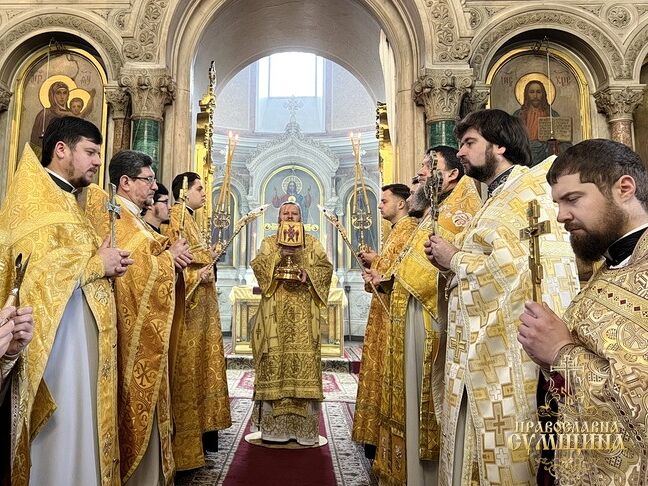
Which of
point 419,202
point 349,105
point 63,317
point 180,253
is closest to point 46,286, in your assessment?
point 63,317

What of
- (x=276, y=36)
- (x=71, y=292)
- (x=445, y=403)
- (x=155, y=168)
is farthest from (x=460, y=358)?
(x=276, y=36)

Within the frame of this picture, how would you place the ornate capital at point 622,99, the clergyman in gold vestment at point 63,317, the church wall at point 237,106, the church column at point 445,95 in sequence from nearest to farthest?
the clergyman in gold vestment at point 63,317 < the church column at point 445,95 < the ornate capital at point 622,99 < the church wall at point 237,106

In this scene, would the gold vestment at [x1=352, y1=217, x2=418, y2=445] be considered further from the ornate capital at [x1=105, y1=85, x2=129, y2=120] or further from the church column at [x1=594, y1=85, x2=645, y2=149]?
the ornate capital at [x1=105, y1=85, x2=129, y2=120]

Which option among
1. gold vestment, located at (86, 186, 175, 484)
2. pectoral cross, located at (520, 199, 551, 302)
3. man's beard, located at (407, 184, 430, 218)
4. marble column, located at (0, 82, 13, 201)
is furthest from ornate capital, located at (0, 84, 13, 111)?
pectoral cross, located at (520, 199, 551, 302)

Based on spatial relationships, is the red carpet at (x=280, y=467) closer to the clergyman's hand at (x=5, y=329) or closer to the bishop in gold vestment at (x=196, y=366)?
the bishop in gold vestment at (x=196, y=366)

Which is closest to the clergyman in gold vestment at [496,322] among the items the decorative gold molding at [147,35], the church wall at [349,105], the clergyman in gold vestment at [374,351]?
the clergyman in gold vestment at [374,351]

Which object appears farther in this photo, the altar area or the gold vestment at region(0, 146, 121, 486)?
the altar area

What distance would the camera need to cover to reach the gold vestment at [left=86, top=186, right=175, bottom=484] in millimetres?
2906

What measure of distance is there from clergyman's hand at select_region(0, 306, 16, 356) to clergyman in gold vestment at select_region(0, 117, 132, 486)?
0.55 m

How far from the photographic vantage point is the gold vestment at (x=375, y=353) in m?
4.24

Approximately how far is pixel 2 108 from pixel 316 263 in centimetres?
470

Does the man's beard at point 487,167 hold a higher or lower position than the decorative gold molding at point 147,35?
lower

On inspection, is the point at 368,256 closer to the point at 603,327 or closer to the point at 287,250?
the point at 287,250

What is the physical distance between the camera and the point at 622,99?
6.41m
